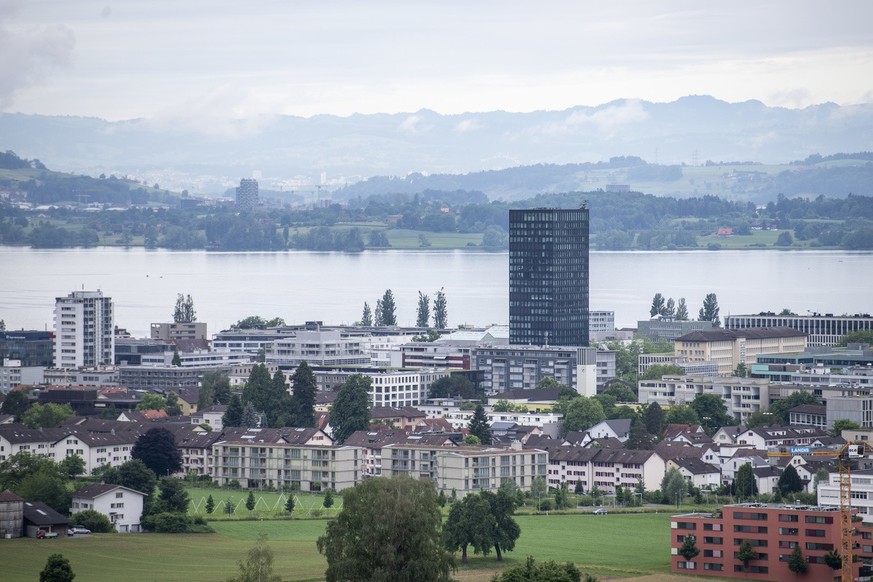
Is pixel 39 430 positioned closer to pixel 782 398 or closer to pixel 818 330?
pixel 782 398

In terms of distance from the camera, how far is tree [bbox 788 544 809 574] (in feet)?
90.7

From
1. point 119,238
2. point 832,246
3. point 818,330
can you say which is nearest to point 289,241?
point 119,238

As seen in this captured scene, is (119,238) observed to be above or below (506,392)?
above

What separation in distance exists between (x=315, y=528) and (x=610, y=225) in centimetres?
14468

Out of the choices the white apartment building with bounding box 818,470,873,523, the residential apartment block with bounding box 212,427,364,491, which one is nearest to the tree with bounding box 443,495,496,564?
the white apartment building with bounding box 818,470,873,523

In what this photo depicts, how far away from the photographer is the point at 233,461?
1556 inches

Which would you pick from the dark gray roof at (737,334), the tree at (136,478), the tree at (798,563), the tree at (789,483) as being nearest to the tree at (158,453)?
the tree at (136,478)

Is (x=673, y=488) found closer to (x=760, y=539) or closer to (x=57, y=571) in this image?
(x=760, y=539)

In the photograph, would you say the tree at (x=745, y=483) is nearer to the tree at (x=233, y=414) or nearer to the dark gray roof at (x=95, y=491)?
the dark gray roof at (x=95, y=491)

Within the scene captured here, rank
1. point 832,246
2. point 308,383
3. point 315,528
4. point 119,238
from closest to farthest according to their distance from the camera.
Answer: point 315,528, point 308,383, point 832,246, point 119,238

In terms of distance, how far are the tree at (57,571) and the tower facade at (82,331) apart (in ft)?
113

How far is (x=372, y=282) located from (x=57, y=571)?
3647 inches

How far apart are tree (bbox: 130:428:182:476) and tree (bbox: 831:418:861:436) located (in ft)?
43.3

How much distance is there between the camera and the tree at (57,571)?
24.8 metres
